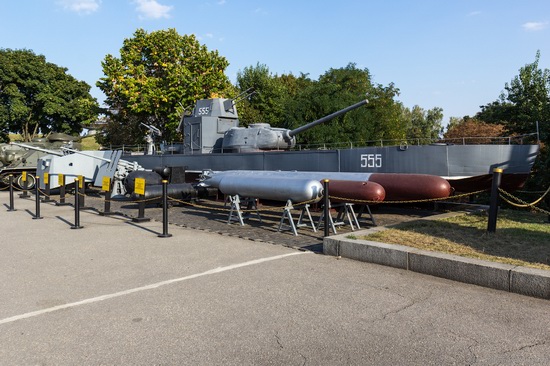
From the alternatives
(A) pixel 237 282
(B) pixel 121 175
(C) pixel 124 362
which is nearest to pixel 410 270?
(A) pixel 237 282

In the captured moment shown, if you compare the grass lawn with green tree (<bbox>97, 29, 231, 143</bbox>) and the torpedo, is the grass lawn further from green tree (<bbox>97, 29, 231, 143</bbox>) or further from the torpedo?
green tree (<bbox>97, 29, 231, 143</bbox>)

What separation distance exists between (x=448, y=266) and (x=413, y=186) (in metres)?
3.97

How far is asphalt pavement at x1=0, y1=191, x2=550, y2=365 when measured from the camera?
11.6 feet

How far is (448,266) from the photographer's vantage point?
222 inches

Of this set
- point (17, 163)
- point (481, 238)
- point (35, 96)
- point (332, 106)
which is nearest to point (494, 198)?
point (481, 238)

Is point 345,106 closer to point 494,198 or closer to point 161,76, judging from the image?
point 161,76

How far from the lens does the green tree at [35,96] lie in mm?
37781

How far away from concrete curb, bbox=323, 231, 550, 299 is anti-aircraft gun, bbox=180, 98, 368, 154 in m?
9.49

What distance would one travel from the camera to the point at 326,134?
31.0 meters

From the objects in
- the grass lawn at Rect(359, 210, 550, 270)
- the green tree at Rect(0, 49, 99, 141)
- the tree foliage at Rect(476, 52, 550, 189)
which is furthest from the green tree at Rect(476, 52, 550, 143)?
the green tree at Rect(0, 49, 99, 141)

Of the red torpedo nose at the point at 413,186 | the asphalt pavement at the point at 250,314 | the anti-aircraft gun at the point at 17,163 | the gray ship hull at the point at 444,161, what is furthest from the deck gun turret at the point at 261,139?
the anti-aircraft gun at the point at 17,163

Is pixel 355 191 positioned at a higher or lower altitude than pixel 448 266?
higher

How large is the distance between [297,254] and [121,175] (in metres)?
12.6

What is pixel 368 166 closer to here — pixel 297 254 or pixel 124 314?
pixel 297 254
